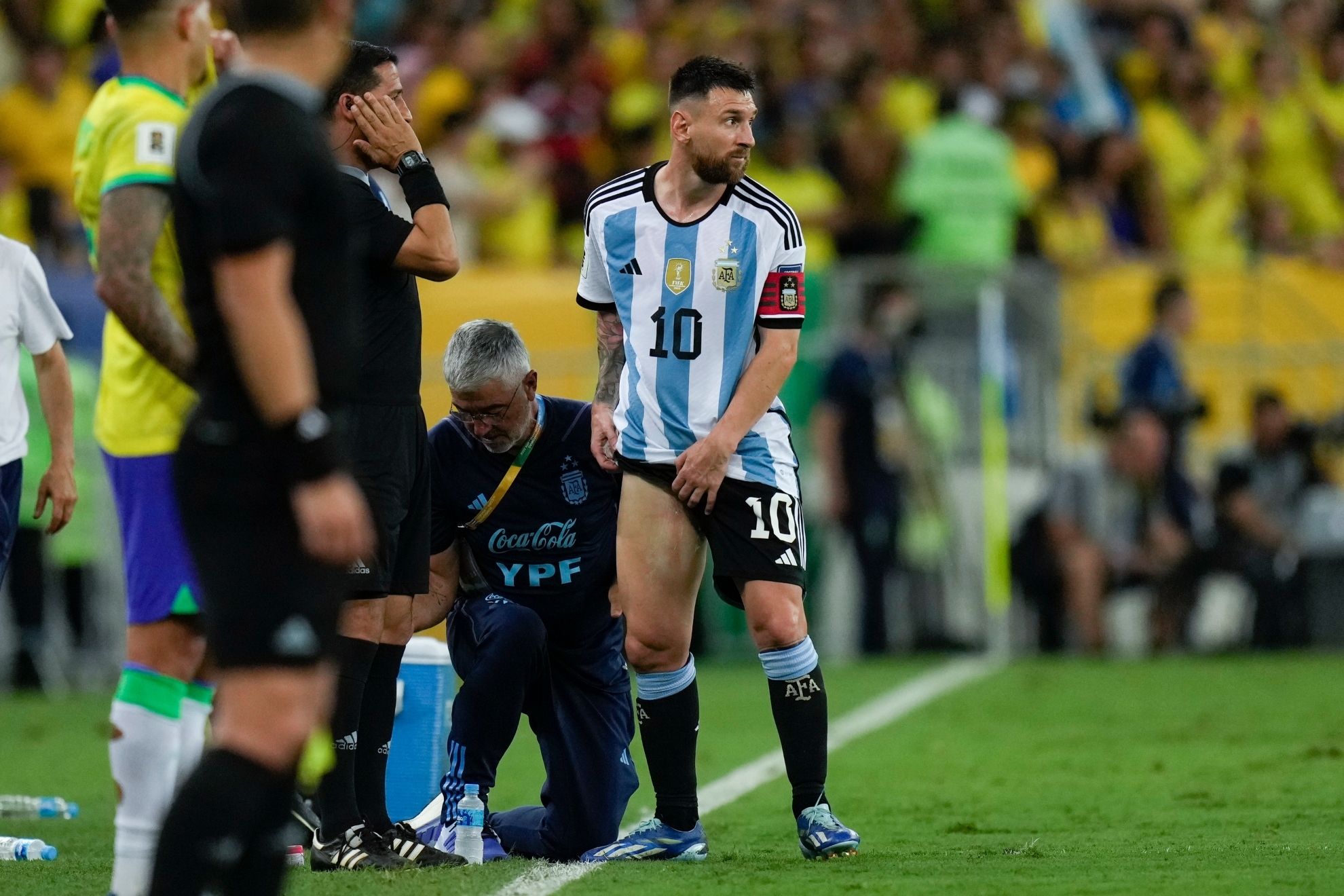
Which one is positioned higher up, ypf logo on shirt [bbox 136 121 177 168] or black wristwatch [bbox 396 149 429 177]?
black wristwatch [bbox 396 149 429 177]

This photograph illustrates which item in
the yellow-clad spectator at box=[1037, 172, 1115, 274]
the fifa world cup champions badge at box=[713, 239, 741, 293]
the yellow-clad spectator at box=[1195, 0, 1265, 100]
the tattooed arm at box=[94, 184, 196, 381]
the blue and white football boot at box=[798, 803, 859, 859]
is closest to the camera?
the tattooed arm at box=[94, 184, 196, 381]

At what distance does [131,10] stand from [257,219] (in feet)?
4.52

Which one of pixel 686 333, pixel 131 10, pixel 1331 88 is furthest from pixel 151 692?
pixel 1331 88

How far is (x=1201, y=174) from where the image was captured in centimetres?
1638

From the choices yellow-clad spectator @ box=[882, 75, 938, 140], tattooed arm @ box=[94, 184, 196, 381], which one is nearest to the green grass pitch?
tattooed arm @ box=[94, 184, 196, 381]

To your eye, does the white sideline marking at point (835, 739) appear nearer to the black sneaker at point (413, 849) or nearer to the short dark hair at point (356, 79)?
→ the black sneaker at point (413, 849)

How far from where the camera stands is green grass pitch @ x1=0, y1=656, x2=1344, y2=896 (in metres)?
5.14

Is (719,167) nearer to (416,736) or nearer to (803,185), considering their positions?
(416,736)

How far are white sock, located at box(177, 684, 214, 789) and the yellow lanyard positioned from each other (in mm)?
1680

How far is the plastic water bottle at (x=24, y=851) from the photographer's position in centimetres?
589

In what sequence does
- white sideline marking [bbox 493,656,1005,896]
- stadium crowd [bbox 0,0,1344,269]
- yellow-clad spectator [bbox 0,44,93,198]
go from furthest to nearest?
stadium crowd [bbox 0,0,1344,269] < yellow-clad spectator [bbox 0,44,93,198] < white sideline marking [bbox 493,656,1005,896]

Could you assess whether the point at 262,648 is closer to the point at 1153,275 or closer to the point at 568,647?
the point at 568,647

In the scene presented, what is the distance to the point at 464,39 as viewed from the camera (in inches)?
625

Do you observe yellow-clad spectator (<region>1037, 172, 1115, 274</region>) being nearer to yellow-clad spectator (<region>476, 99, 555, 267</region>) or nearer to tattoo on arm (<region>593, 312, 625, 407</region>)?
yellow-clad spectator (<region>476, 99, 555, 267</region>)
